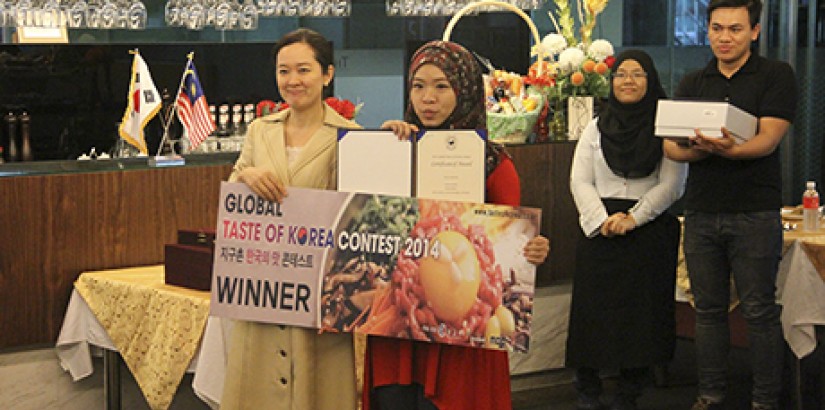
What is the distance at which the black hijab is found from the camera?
16.5ft

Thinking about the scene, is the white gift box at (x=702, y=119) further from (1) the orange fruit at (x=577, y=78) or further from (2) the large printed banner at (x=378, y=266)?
(2) the large printed banner at (x=378, y=266)

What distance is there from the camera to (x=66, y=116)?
729 centimetres

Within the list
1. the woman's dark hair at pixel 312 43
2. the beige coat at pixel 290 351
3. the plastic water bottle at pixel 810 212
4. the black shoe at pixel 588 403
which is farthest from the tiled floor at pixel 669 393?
the woman's dark hair at pixel 312 43

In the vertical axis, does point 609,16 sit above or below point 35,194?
above

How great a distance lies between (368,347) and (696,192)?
2015 mm

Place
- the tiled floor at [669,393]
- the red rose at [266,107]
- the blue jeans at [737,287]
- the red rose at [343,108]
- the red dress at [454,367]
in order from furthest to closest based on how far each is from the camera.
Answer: the red rose at [266,107], the tiled floor at [669,393], the red rose at [343,108], the blue jeans at [737,287], the red dress at [454,367]

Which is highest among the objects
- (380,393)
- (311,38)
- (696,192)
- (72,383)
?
(311,38)

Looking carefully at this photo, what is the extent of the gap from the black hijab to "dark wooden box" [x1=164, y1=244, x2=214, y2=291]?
164 cm

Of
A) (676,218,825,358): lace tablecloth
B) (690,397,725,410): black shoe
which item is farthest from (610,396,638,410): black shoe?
(676,218,825,358): lace tablecloth

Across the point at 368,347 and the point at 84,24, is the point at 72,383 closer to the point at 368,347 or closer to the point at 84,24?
the point at 368,347

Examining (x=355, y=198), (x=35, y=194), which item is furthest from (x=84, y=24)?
(x=355, y=198)

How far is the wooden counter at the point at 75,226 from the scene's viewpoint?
462 cm

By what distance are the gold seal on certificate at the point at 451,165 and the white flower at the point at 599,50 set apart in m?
2.98

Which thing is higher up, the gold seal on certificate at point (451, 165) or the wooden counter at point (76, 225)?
the gold seal on certificate at point (451, 165)
